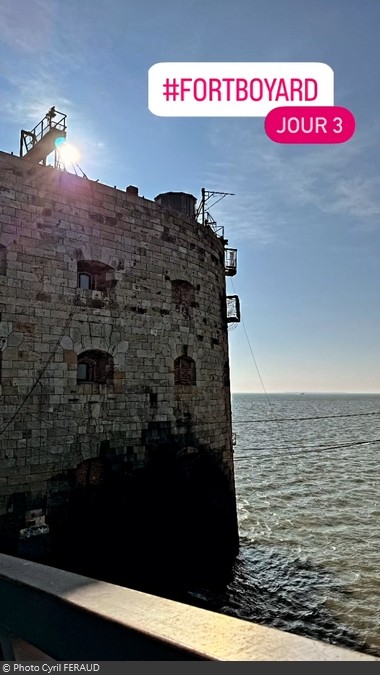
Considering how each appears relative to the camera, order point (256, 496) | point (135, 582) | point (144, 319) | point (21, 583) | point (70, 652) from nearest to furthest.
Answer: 1. point (70, 652)
2. point (21, 583)
3. point (135, 582)
4. point (144, 319)
5. point (256, 496)

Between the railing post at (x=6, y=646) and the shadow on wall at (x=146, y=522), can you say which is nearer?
the railing post at (x=6, y=646)

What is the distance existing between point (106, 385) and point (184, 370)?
10.8ft

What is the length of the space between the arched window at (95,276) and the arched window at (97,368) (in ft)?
5.89

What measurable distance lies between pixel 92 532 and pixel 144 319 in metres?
5.72

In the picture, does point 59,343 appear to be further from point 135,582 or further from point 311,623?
point 311,623

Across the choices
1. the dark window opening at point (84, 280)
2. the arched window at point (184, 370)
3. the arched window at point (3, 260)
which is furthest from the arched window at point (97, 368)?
the arched window at point (3, 260)

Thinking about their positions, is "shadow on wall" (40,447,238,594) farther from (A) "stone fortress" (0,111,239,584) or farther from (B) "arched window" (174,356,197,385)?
(B) "arched window" (174,356,197,385)

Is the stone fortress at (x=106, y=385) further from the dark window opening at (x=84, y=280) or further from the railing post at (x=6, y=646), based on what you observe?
the railing post at (x=6, y=646)

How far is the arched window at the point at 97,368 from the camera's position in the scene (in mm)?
12422

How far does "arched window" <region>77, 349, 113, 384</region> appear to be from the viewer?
1242 centimetres

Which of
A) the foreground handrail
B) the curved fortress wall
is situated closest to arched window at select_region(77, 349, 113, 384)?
the curved fortress wall

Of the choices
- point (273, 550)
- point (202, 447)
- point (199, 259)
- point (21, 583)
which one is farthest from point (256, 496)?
point (21, 583)

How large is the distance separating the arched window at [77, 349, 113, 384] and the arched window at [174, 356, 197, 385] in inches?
104

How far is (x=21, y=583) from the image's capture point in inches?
80.7
